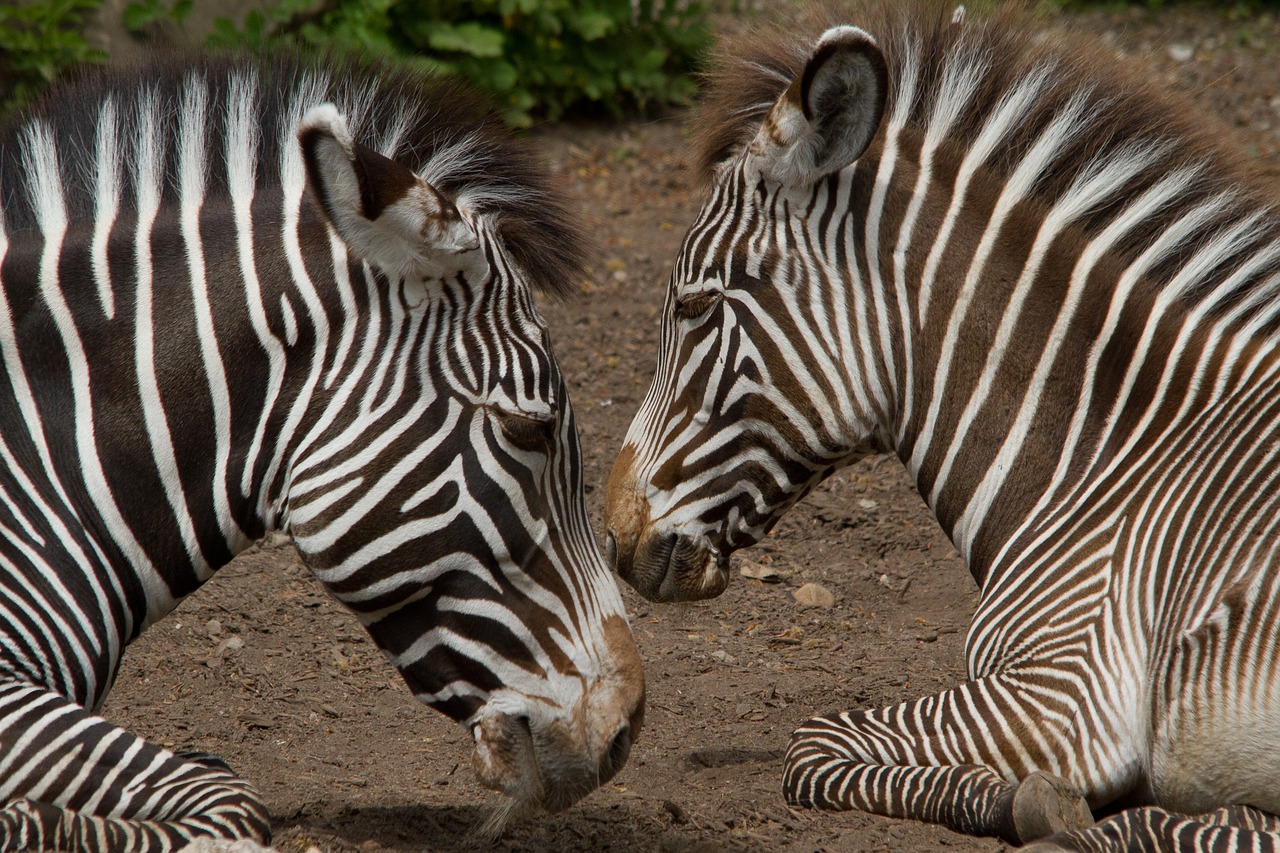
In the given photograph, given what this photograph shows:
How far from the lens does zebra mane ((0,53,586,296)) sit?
3.54m

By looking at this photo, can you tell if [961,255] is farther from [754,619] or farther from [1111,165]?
[754,619]

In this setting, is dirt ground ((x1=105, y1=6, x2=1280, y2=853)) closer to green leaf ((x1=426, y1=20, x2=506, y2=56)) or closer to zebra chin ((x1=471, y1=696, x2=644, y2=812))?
zebra chin ((x1=471, y1=696, x2=644, y2=812))

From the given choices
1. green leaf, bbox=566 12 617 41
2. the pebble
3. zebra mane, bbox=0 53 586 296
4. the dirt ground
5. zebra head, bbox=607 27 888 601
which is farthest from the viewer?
green leaf, bbox=566 12 617 41

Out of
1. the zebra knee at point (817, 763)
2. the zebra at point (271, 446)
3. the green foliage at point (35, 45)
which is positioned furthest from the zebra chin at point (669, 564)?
the green foliage at point (35, 45)

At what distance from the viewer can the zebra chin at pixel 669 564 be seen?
14.7 feet

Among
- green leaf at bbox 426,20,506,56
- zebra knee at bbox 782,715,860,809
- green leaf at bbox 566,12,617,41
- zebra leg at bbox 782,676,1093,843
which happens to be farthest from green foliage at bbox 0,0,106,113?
zebra leg at bbox 782,676,1093,843

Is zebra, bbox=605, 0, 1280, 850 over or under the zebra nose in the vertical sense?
over

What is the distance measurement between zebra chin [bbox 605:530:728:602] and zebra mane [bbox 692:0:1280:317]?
1432 millimetres

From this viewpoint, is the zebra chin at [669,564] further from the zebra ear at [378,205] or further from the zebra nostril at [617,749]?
the zebra ear at [378,205]

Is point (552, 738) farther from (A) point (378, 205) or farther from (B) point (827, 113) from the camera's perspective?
(B) point (827, 113)

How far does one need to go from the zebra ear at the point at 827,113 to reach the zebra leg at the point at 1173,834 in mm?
2149

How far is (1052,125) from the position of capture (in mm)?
4332

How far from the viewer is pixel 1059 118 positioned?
14.2 ft

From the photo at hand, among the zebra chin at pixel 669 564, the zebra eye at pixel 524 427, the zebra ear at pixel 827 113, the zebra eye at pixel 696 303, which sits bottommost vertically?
the zebra chin at pixel 669 564
